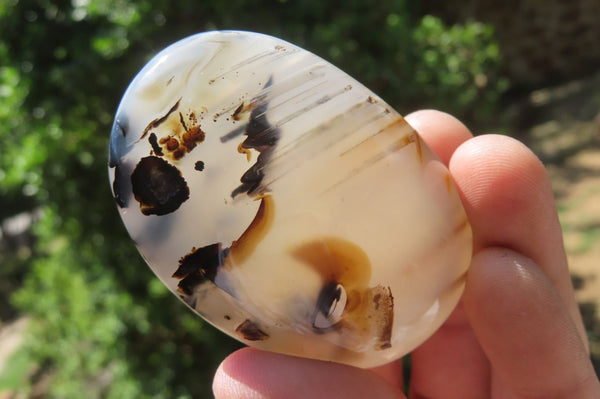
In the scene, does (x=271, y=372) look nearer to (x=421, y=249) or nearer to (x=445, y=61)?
(x=421, y=249)


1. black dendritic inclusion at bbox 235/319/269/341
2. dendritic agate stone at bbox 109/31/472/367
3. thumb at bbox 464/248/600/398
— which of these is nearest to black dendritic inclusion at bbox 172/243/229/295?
dendritic agate stone at bbox 109/31/472/367

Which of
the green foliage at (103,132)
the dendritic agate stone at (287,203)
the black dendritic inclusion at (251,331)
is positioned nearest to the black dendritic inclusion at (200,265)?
the dendritic agate stone at (287,203)

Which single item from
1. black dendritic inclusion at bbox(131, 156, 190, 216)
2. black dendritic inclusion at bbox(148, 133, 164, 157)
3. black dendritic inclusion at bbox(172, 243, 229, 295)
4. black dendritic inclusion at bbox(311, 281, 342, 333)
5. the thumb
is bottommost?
the thumb

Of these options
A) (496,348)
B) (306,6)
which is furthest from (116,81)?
(496,348)

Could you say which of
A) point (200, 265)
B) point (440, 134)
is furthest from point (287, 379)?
point (440, 134)

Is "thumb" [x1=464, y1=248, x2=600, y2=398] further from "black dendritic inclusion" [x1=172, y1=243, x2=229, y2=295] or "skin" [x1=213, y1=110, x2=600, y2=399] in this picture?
"black dendritic inclusion" [x1=172, y1=243, x2=229, y2=295]

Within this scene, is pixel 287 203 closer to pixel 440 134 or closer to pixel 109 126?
pixel 440 134
